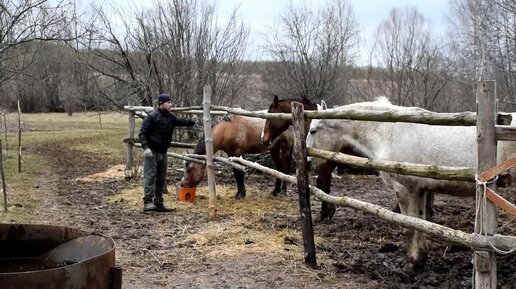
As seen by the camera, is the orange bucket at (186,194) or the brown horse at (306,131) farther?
the orange bucket at (186,194)

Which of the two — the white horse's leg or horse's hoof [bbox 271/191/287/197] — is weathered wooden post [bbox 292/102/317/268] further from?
horse's hoof [bbox 271/191/287/197]

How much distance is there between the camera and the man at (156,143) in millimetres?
8094

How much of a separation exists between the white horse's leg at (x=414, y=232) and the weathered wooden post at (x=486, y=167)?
1724mm

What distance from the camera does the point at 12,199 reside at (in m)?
9.11

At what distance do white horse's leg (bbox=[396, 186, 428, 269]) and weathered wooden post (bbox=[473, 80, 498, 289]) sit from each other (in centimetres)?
172

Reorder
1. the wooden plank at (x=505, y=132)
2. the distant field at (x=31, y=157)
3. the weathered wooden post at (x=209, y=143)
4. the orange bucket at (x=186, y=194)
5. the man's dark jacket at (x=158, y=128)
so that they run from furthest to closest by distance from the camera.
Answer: the distant field at (x=31, y=157)
the orange bucket at (x=186, y=194)
the man's dark jacket at (x=158, y=128)
the weathered wooden post at (x=209, y=143)
the wooden plank at (x=505, y=132)

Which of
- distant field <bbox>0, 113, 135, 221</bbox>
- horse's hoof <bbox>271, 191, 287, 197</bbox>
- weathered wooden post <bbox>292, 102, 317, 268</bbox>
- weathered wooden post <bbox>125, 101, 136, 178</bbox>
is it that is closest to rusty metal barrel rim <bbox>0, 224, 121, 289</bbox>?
weathered wooden post <bbox>292, 102, 317, 268</bbox>

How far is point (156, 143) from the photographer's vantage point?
8.17 m

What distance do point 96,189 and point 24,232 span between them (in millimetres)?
7663

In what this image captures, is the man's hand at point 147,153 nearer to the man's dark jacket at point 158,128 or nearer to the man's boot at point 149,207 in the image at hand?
the man's dark jacket at point 158,128

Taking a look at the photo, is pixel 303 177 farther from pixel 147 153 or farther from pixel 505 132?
pixel 147 153

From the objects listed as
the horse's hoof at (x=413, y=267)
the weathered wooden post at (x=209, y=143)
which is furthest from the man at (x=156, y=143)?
the horse's hoof at (x=413, y=267)

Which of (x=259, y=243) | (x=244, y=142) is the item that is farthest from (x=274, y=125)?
(x=259, y=243)

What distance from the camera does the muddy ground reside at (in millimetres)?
4758
